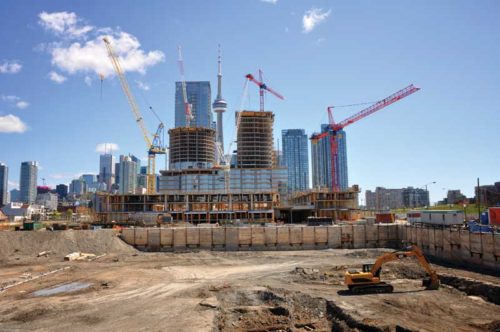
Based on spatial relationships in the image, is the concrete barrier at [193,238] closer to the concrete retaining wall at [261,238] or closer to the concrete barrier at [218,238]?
the concrete retaining wall at [261,238]

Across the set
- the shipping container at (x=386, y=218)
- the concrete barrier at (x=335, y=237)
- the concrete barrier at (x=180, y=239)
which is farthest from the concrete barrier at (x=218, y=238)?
the shipping container at (x=386, y=218)

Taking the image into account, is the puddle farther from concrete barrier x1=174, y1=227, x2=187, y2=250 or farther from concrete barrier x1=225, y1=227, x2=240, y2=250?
concrete barrier x1=225, y1=227, x2=240, y2=250

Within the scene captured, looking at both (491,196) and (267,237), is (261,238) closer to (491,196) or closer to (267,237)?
(267,237)

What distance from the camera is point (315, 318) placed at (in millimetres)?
25125

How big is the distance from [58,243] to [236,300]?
121 ft

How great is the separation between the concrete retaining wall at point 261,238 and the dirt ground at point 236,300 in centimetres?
1768

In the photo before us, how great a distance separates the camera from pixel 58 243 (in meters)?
54.5

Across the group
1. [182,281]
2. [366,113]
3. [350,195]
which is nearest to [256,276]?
[182,281]

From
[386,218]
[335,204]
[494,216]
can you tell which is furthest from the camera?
[335,204]

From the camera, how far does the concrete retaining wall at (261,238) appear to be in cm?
6291

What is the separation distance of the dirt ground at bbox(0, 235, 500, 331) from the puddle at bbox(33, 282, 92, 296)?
0.21 metres

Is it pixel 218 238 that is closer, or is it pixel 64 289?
pixel 64 289

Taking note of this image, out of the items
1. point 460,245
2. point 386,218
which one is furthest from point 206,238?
point 386,218

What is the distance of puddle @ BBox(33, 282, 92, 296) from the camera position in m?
31.8
